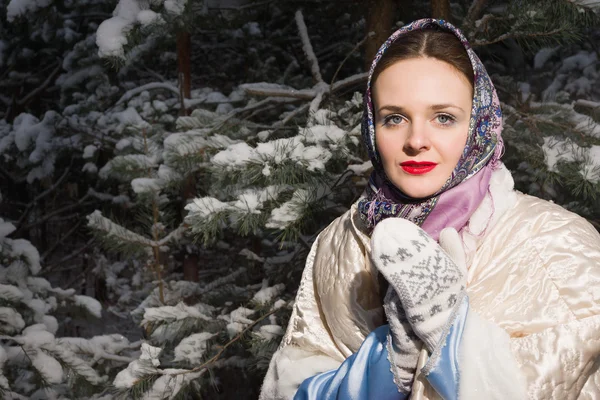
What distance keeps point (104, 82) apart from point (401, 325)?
5000mm

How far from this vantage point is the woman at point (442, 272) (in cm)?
138

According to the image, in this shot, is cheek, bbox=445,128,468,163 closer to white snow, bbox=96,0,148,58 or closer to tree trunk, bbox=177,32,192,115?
white snow, bbox=96,0,148,58

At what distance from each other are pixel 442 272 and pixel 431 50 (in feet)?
2.11

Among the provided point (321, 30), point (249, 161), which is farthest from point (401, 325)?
point (321, 30)

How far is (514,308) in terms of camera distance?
1.50m

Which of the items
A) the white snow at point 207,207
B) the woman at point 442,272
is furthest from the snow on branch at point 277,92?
the woman at point 442,272

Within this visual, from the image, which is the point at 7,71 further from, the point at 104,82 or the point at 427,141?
the point at 427,141

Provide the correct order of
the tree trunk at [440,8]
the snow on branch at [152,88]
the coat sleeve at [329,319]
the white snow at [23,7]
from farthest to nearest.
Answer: the snow on branch at [152,88], the white snow at [23,7], the tree trunk at [440,8], the coat sleeve at [329,319]

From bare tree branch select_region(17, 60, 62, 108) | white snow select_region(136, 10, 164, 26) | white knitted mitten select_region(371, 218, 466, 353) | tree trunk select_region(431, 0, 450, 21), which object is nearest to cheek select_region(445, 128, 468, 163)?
white knitted mitten select_region(371, 218, 466, 353)

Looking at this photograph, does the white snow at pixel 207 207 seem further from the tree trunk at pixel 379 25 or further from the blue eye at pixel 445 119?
the tree trunk at pixel 379 25

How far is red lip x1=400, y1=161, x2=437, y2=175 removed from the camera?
1.66 meters

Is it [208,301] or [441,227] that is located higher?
[441,227]

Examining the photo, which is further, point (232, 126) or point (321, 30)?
point (321, 30)

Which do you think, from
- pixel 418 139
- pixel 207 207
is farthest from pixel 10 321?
pixel 418 139
